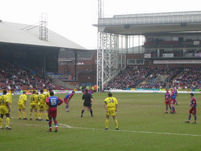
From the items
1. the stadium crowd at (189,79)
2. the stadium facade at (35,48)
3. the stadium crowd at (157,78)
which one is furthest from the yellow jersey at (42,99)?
the stadium crowd at (157,78)

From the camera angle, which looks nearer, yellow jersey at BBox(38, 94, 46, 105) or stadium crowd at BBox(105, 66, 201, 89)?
yellow jersey at BBox(38, 94, 46, 105)

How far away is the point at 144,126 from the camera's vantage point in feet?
70.2

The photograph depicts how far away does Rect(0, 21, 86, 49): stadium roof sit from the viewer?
7031 cm

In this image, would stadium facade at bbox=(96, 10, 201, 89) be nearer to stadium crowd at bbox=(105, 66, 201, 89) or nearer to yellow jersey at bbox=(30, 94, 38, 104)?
stadium crowd at bbox=(105, 66, 201, 89)

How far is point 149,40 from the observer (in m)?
90.4

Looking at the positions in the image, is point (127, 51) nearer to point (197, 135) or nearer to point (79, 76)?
point (79, 76)

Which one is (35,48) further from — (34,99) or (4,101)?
(4,101)

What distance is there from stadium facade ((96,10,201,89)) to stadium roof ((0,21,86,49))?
7.04 meters

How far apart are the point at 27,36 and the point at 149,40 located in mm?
28998

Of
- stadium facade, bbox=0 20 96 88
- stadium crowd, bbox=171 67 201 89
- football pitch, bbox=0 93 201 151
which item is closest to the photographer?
football pitch, bbox=0 93 201 151

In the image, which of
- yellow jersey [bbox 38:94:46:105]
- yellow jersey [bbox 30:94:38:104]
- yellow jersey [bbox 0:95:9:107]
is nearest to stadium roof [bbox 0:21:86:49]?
yellow jersey [bbox 30:94:38:104]

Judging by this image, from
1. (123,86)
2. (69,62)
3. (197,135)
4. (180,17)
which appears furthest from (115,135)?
(69,62)

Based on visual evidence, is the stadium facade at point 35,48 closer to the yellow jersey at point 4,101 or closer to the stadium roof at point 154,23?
the stadium roof at point 154,23

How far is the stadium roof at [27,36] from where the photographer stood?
7031 centimetres
